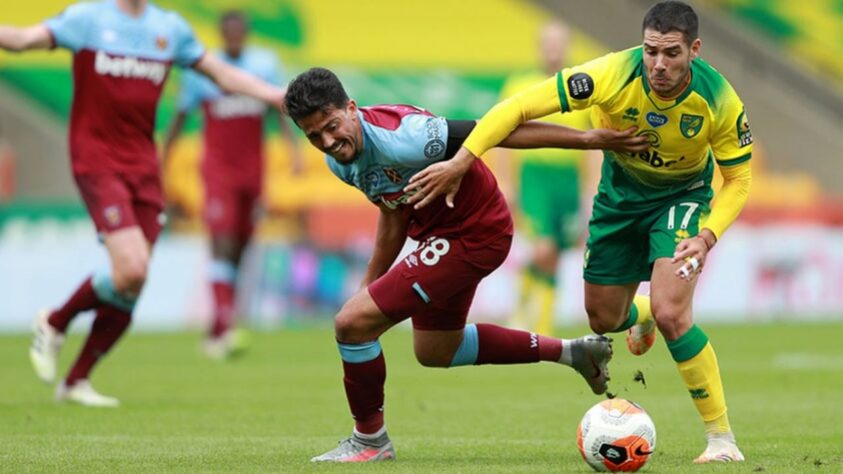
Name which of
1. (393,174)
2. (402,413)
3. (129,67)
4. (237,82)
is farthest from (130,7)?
(393,174)

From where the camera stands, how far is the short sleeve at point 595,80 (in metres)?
6.90

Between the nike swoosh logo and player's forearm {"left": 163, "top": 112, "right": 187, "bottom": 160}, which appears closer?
the nike swoosh logo

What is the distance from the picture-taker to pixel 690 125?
7.03m

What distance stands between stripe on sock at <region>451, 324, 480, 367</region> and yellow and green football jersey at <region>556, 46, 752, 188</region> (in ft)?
4.00

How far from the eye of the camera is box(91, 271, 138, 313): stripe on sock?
368 inches

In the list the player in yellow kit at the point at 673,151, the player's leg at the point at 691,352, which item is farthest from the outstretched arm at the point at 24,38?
the player's leg at the point at 691,352

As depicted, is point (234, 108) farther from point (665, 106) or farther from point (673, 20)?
point (673, 20)

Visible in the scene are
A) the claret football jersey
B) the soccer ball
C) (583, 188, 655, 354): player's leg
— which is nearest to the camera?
the soccer ball

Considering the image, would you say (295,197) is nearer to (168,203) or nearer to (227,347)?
(168,203)

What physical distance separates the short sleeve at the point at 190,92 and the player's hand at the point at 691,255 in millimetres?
7931

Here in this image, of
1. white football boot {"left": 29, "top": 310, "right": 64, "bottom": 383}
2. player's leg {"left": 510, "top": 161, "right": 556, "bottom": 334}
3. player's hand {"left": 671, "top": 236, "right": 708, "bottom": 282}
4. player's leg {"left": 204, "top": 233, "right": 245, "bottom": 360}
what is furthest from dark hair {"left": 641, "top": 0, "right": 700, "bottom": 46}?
player's leg {"left": 204, "top": 233, "right": 245, "bottom": 360}

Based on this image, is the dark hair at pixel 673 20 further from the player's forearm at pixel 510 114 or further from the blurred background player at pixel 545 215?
the blurred background player at pixel 545 215

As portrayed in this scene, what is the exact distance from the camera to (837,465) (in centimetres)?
648

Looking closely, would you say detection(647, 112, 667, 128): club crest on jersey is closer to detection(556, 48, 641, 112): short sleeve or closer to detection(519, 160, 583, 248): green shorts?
detection(556, 48, 641, 112): short sleeve
